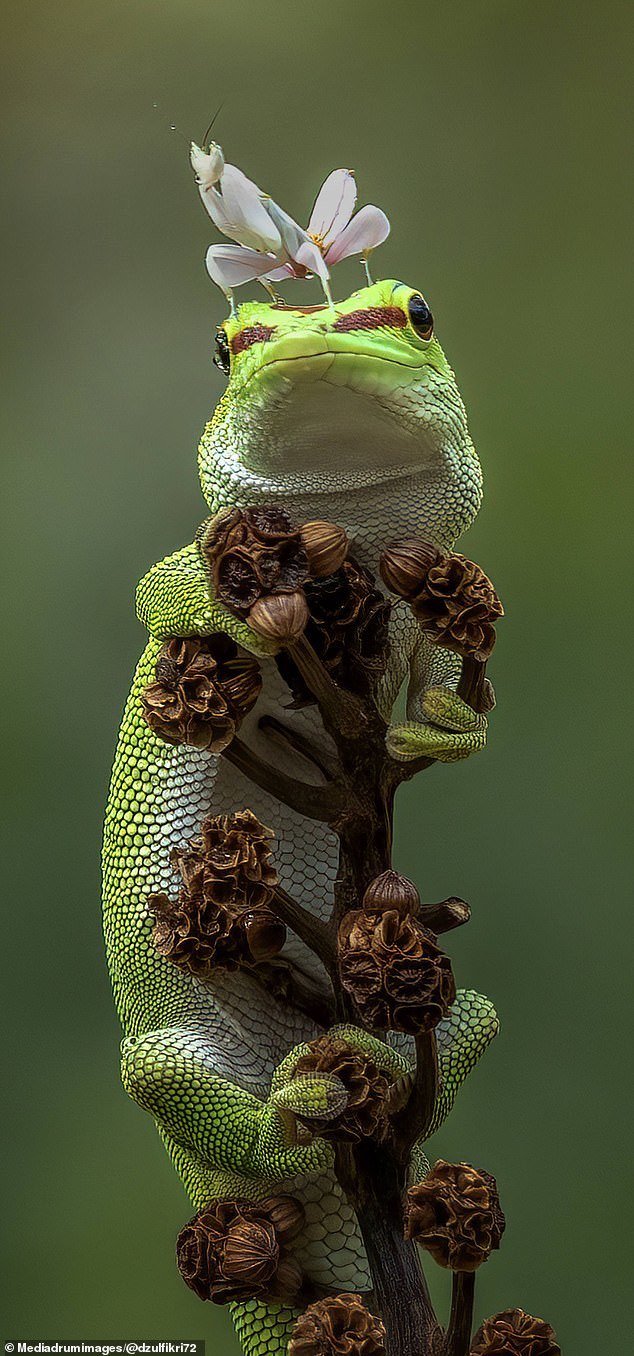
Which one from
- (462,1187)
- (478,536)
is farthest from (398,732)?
(478,536)

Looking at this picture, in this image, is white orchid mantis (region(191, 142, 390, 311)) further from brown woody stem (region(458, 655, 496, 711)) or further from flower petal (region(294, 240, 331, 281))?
brown woody stem (region(458, 655, 496, 711))

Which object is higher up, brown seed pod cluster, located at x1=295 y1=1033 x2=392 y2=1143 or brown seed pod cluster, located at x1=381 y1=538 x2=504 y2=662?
brown seed pod cluster, located at x1=381 y1=538 x2=504 y2=662

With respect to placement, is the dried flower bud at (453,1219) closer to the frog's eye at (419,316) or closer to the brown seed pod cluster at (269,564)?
the brown seed pod cluster at (269,564)

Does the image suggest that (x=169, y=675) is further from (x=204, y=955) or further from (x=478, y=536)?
(x=478, y=536)

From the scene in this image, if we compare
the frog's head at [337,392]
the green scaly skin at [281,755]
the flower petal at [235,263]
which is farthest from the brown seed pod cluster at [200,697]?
the flower petal at [235,263]

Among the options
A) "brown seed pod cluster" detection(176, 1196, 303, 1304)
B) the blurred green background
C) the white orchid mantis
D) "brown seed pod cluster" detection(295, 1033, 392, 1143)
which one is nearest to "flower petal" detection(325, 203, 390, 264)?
the white orchid mantis

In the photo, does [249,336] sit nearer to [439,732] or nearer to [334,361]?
[334,361]
